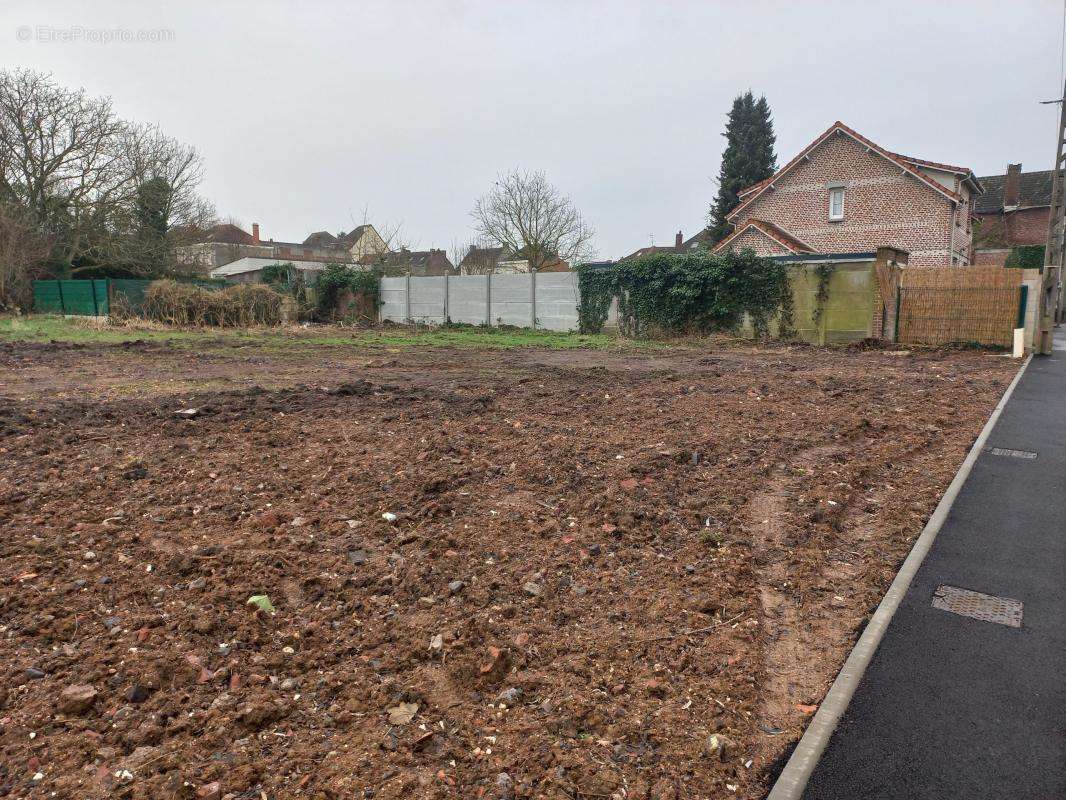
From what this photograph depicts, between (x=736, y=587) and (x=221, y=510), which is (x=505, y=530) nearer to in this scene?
(x=736, y=587)

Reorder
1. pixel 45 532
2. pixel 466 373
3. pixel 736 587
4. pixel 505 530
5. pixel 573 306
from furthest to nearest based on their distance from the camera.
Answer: pixel 573 306, pixel 466 373, pixel 505 530, pixel 45 532, pixel 736 587

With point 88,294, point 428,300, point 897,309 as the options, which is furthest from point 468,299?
point 88,294

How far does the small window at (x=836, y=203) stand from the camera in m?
29.3

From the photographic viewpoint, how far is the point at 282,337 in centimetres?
2011

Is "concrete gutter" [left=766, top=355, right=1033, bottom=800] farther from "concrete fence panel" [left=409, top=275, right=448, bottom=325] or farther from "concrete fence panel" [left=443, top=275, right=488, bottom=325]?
"concrete fence panel" [left=409, top=275, right=448, bottom=325]

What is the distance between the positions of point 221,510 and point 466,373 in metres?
7.25

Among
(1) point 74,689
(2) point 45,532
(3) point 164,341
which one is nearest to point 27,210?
(3) point 164,341

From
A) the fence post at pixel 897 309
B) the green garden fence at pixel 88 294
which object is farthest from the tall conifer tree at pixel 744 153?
the green garden fence at pixel 88 294

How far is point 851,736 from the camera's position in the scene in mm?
→ 2326

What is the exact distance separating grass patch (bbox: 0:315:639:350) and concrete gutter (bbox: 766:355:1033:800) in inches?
541

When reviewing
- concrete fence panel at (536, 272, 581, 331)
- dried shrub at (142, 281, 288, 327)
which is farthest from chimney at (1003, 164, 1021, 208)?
dried shrub at (142, 281, 288, 327)

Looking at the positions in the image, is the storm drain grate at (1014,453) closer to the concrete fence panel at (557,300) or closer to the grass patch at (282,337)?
the grass patch at (282,337)

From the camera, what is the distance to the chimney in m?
45.7

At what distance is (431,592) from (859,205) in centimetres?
3103
